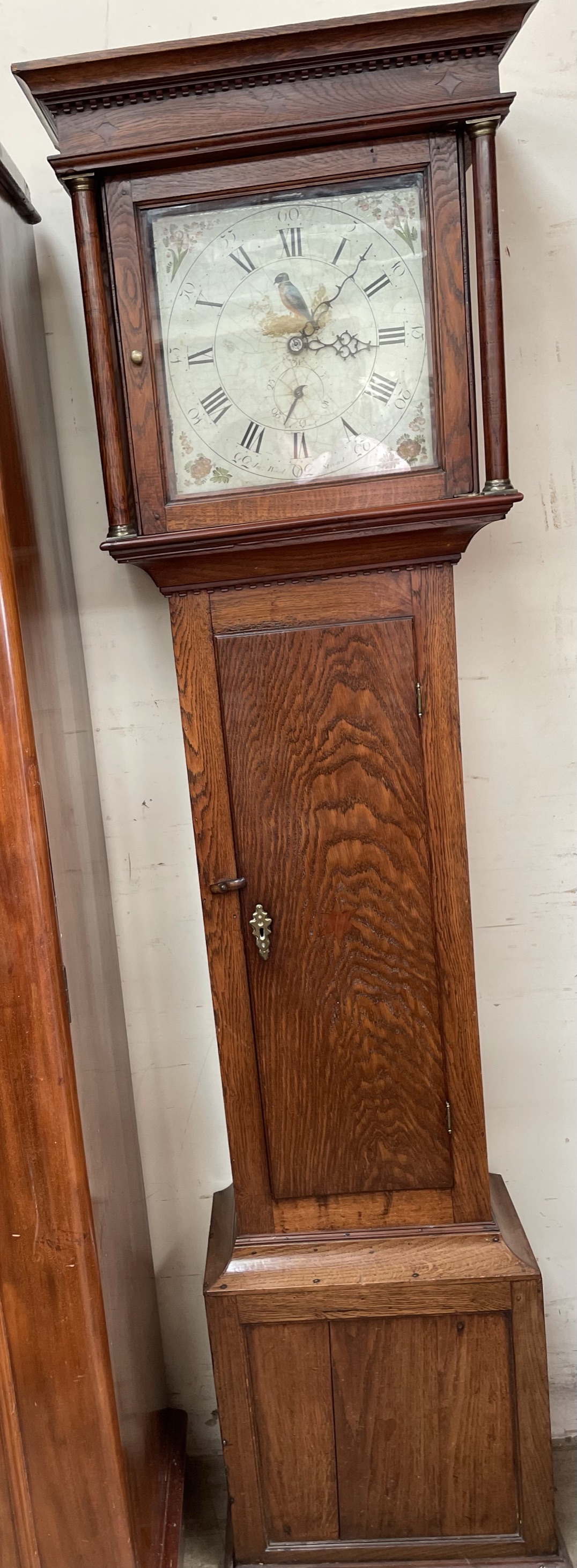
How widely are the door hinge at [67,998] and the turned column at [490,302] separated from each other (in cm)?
79

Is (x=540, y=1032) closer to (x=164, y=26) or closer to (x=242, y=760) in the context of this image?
(x=242, y=760)

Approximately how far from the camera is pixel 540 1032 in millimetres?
1759

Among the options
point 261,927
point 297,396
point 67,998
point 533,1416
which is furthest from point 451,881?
point 533,1416

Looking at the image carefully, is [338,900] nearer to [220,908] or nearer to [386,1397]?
[220,908]

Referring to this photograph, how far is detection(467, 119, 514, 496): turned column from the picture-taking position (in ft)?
4.09

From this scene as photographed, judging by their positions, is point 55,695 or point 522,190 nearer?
point 55,695

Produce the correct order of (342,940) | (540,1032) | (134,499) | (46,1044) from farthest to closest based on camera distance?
1. (540,1032)
2. (342,940)
3. (134,499)
4. (46,1044)

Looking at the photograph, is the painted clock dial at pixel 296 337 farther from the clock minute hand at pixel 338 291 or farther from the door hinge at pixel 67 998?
the door hinge at pixel 67 998

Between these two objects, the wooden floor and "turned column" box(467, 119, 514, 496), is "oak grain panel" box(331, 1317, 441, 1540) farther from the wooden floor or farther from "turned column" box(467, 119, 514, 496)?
"turned column" box(467, 119, 514, 496)

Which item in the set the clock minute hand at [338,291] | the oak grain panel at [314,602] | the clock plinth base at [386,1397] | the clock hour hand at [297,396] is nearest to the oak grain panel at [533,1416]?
the clock plinth base at [386,1397]

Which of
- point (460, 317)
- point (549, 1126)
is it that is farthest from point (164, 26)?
point (549, 1126)

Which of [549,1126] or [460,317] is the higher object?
[460,317]

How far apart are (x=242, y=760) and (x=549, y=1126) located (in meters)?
0.88

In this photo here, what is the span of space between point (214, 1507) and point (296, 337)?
187cm
